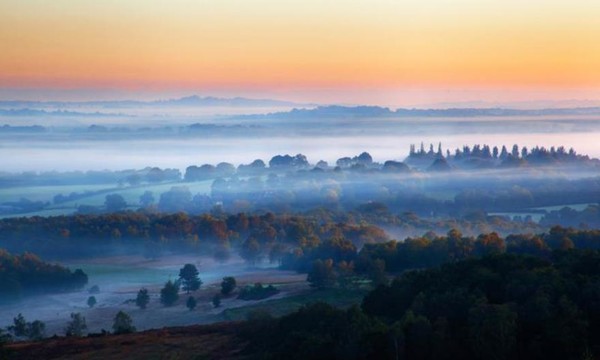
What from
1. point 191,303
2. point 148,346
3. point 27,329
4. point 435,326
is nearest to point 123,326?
point 27,329

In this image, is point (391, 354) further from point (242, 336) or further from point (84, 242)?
point (84, 242)

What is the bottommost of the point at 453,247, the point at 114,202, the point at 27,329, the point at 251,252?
the point at 27,329

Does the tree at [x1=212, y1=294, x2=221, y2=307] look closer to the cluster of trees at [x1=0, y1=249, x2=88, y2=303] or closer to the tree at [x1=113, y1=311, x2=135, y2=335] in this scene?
the tree at [x1=113, y1=311, x2=135, y2=335]

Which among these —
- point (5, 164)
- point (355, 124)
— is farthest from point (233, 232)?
point (355, 124)

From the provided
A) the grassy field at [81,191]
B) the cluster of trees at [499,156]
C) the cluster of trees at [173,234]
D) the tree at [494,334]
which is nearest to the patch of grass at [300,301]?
the tree at [494,334]

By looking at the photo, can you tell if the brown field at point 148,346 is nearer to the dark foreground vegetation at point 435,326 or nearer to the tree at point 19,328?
the dark foreground vegetation at point 435,326

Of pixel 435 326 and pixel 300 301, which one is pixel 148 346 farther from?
pixel 300 301
